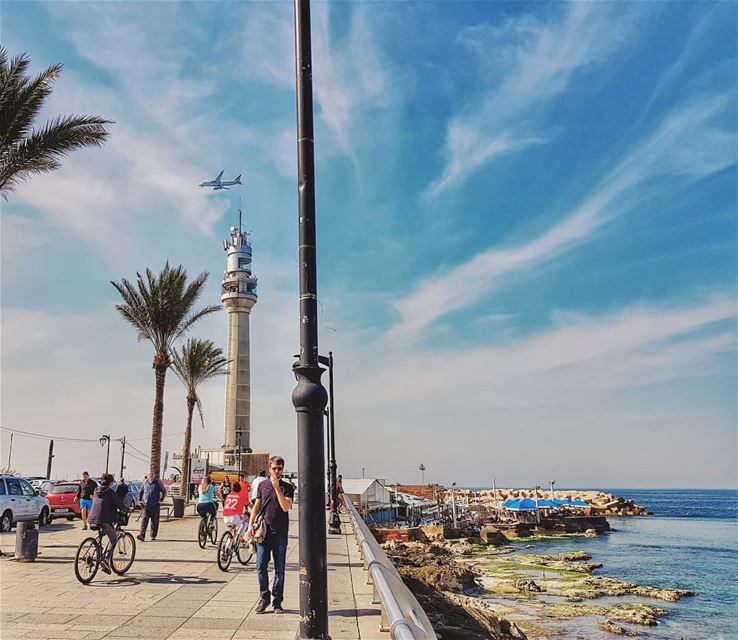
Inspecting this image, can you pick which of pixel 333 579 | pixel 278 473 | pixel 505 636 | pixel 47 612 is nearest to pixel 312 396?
pixel 278 473

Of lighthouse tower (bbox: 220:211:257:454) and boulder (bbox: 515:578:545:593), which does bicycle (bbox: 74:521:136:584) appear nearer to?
boulder (bbox: 515:578:545:593)

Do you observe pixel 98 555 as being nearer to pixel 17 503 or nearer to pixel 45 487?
pixel 17 503

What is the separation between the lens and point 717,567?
4141 cm

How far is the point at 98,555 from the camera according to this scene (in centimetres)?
Result: 1016

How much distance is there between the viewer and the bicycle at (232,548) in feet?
38.0

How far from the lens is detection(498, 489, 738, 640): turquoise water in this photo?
74.3 feet

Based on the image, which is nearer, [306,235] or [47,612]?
[306,235]

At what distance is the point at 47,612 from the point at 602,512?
104209 millimetres

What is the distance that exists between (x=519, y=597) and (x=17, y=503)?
1931 centimetres

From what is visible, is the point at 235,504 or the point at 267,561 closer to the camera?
the point at 267,561

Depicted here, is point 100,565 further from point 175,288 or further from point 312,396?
point 175,288

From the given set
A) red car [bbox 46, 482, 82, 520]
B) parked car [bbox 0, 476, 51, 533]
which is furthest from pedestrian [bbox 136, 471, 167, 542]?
red car [bbox 46, 482, 82, 520]

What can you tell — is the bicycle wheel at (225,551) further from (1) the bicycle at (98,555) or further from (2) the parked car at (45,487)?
(2) the parked car at (45,487)

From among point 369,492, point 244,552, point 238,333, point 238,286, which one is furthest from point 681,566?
point 238,286
